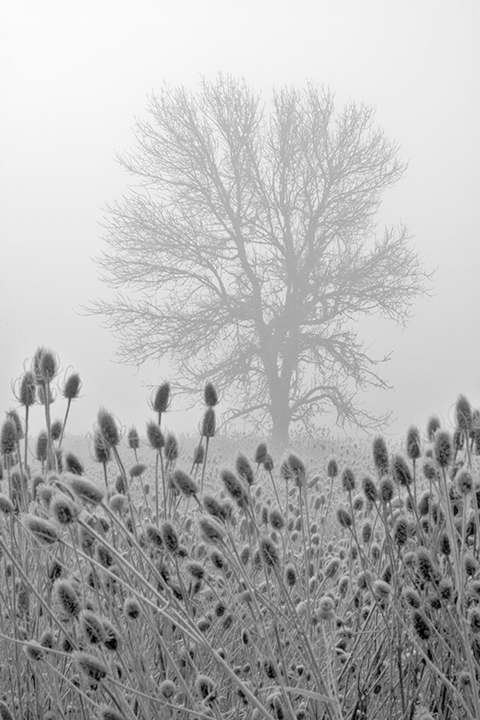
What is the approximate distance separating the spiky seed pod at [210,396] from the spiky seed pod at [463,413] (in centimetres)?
41

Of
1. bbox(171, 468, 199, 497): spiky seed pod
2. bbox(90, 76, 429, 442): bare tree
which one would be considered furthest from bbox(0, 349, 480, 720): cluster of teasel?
bbox(90, 76, 429, 442): bare tree

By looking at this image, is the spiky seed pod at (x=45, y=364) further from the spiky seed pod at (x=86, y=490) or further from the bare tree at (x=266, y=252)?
the bare tree at (x=266, y=252)

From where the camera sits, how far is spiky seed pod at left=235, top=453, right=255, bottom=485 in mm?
922

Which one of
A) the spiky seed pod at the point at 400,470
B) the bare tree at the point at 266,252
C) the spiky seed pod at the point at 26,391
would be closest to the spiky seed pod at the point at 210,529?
the spiky seed pod at the point at 400,470

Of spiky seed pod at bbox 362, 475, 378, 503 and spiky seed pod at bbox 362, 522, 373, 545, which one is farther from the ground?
spiky seed pod at bbox 362, 475, 378, 503

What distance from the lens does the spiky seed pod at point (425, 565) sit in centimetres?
85

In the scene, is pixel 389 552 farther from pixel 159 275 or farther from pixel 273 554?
pixel 159 275

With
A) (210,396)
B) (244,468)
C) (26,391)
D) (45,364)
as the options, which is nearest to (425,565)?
(244,468)

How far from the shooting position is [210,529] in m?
0.76

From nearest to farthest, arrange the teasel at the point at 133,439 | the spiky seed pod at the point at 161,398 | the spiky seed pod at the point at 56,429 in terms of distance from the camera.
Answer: the spiky seed pod at the point at 161,398 < the teasel at the point at 133,439 < the spiky seed pod at the point at 56,429

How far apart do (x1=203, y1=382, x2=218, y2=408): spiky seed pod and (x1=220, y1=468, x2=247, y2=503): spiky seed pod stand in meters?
0.41

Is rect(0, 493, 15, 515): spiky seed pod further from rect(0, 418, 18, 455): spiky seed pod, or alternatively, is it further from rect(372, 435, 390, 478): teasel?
rect(372, 435, 390, 478): teasel

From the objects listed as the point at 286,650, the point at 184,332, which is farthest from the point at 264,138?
the point at 286,650

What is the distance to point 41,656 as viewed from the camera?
2.95 feet
